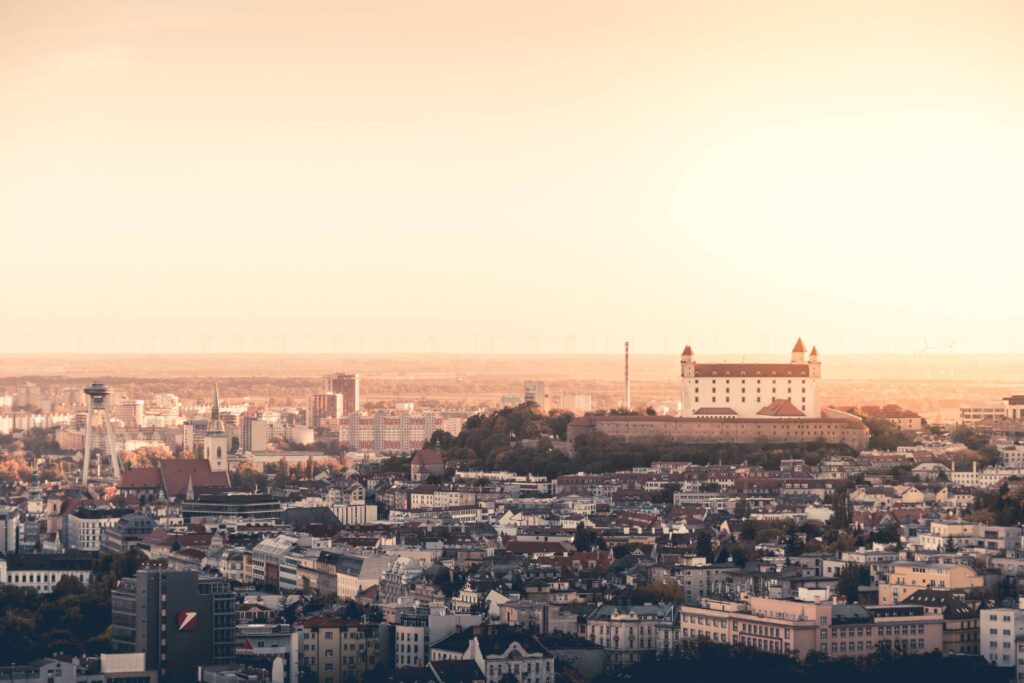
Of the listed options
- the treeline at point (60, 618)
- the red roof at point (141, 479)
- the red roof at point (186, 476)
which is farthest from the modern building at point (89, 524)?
the red roof at point (141, 479)

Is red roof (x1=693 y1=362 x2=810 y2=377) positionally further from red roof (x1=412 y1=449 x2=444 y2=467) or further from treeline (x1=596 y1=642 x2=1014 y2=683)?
treeline (x1=596 y1=642 x2=1014 y2=683)

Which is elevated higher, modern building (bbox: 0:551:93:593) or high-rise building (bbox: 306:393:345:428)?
high-rise building (bbox: 306:393:345:428)


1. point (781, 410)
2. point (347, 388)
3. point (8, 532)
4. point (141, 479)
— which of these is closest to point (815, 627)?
point (8, 532)

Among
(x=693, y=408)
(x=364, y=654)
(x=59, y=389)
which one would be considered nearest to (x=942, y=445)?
(x=693, y=408)

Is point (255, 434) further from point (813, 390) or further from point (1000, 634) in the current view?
point (1000, 634)

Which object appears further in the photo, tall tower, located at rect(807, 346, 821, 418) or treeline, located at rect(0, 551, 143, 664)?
tall tower, located at rect(807, 346, 821, 418)

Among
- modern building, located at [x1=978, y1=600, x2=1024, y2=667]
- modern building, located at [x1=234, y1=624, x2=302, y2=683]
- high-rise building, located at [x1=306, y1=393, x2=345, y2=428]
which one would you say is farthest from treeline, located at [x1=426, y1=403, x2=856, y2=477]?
high-rise building, located at [x1=306, y1=393, x2=345, y2=428]

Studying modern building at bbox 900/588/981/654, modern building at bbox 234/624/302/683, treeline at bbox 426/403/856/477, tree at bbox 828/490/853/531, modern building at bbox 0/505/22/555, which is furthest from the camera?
treeline at bbox 426/403/856/477
